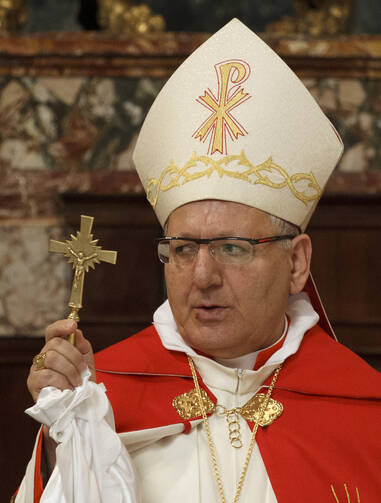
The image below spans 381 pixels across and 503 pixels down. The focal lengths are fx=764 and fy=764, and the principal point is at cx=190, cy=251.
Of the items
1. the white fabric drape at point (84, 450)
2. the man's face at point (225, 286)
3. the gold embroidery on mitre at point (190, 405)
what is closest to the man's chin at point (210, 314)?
the man's face at point (225, 286)

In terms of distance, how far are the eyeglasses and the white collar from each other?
0.30 meters

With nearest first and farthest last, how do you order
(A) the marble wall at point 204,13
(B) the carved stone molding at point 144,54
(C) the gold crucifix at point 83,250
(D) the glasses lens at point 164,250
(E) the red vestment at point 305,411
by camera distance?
1. (C) the gold crucifix at point 83,250
2. (E) the red vestment at point 305,411
3. (D) the glasses lens at point 164,250
4. (B) the carved stone molding at point 144,54
5. (A) the marble wall at point 204,13

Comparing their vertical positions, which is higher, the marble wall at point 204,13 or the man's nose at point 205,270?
the marble wall at point 204,13

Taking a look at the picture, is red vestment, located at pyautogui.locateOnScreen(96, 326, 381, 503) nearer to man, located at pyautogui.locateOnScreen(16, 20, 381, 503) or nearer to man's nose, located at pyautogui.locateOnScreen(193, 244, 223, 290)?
man, located at pyautogui.locateOnScreen(16, 20, 381, 503)

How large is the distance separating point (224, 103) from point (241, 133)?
5.7 inches

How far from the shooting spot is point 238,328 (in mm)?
2727

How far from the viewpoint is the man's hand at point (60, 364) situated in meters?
2.25

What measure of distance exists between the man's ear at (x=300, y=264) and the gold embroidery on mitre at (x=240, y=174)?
159 millimetres

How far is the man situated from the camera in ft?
8.76

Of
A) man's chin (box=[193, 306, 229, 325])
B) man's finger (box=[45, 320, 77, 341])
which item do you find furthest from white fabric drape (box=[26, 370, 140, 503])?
man's chin (box=[193, 306, 229, 325])

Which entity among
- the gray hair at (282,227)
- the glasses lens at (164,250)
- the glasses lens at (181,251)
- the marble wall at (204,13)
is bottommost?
the glasses lens at (181,251)

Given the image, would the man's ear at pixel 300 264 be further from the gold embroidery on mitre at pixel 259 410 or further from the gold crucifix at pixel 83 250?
the gold crucifix at pixel 83 250

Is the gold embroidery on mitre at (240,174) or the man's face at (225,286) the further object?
the gold embroidery on mitre at (240,174)

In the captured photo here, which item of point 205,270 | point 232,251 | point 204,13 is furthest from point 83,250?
point 204,13
